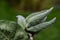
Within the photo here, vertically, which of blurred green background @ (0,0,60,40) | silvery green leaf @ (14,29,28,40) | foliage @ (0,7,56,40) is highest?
blurred green background @ (0,0,60,40)

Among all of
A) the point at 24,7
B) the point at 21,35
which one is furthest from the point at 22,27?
the point at 24,7

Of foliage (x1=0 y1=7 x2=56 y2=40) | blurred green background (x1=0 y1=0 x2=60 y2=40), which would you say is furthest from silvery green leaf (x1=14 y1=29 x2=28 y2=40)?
blurred green background (x1=0 y1=0 x2=60 y2=40)

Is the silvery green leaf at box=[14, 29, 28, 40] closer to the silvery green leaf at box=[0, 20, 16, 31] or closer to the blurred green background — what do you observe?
the silvery green leaf at box=[0, 20, 16, 31]

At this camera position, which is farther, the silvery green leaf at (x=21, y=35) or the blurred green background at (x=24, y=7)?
the blurred green background at (x=24, y=7)

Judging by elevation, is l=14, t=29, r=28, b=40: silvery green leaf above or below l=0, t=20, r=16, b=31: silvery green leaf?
below

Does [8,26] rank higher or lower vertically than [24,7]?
lower

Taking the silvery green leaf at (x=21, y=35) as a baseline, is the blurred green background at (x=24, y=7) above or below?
above

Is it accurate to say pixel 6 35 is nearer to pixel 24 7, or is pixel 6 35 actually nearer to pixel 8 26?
pixel 8 26

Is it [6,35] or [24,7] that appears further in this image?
[24,7]

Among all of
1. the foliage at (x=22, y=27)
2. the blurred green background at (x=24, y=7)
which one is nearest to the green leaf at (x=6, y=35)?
the foliage at (x=22, y=27)

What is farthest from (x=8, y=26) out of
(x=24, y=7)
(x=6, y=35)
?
(x=24, y=7)

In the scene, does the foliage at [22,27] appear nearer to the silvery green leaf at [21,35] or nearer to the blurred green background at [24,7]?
the silvery green leaf at [21,35]

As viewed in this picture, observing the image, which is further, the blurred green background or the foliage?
the blurred green background
